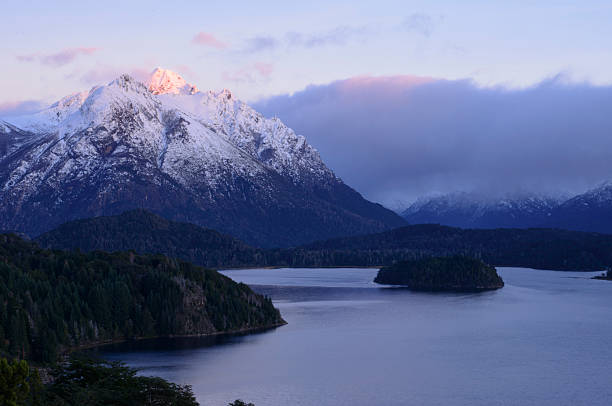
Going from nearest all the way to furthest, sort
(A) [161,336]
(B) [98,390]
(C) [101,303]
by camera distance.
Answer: (B) [98,390] → (C) [101,303] → (A) [161,336]

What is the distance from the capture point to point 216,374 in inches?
5354

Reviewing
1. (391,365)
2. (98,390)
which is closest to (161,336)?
(391,365)

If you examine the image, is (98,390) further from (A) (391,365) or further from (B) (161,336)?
(B) (161,336)

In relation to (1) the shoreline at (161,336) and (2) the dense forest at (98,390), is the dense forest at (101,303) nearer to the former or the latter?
(1) the shoreline at (161,336)

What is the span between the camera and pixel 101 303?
169625 millimetres

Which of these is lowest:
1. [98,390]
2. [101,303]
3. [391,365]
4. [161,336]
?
[391,365]

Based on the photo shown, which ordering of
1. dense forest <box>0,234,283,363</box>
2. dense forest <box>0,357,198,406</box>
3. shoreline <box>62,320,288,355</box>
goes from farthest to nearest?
shoreline <box>62,320,288,355</box>, dense forest <box>0,234,283,363</box>, dense forest <box>0,357,198,406</box>

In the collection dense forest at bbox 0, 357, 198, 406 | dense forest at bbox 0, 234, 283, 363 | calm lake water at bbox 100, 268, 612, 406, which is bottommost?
calm lake water at bbox 100, 268, 612, 406

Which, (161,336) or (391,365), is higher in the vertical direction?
(161,336)

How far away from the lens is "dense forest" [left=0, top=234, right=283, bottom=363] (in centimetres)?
14750

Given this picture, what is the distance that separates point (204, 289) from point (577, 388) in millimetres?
88743

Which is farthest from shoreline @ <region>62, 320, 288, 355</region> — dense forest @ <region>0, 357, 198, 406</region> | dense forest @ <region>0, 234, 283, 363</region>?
dense forest @ <region>0, 357, 198, 406</region>

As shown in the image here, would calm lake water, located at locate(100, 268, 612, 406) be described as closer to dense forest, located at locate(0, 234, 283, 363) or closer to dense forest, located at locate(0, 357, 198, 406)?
dense forest, located at locate(0, 234, 283, 363)

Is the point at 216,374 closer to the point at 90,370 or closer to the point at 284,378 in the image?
the point at 284,378
